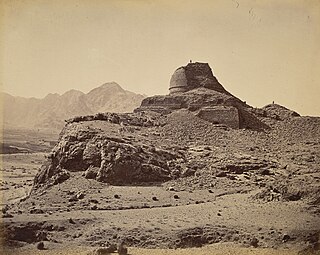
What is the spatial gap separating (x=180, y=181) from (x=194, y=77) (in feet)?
6.76

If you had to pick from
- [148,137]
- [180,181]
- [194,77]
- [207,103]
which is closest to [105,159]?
[148,137]

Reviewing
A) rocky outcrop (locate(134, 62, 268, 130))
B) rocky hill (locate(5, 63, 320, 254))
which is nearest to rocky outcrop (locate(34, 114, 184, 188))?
rocky hill (locate(5, 63, 320, 254))

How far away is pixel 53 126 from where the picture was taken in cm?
624

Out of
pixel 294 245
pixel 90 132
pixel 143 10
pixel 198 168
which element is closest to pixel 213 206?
pixel 198 168

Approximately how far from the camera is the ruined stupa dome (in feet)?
22.0

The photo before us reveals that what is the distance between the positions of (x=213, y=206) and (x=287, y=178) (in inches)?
36.1

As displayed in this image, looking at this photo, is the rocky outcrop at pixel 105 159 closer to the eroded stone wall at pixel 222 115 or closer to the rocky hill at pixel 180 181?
the rocky hill at pixel 180 181

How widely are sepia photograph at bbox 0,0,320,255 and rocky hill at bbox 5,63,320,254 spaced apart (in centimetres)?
1

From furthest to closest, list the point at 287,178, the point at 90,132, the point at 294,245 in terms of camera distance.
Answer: the point at 90,132 → the point at 287,178 → the point at 294,245

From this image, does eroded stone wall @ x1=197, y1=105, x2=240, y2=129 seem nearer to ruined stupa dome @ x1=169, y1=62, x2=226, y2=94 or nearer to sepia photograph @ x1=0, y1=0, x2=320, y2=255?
ruined stupa dome @ x1=169, y1=62, x2=226, y2=94

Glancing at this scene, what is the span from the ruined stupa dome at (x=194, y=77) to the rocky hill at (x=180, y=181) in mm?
71

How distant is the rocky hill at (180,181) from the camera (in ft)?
18.7

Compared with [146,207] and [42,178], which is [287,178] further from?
[42,178]

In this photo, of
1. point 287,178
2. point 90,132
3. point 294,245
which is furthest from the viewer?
point 90,132
